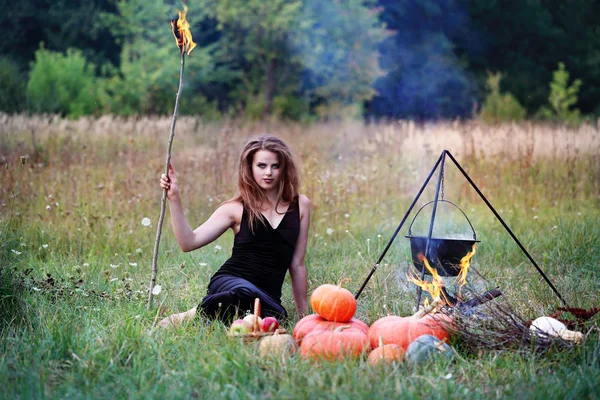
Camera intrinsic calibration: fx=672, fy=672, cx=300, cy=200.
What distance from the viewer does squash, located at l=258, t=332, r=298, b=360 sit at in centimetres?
307

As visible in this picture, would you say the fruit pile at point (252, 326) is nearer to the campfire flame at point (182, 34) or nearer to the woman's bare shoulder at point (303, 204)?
the woman's bare shoulder at point (303, 204)

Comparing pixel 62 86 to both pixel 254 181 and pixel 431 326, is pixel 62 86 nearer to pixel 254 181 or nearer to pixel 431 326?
pixel 254 181

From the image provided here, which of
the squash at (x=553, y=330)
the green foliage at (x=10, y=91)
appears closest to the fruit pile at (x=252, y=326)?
the squash at (x=553, y=330)

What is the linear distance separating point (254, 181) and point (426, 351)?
65.4 inches

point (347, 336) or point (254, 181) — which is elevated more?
point (254, 181)

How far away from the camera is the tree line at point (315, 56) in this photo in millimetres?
20703

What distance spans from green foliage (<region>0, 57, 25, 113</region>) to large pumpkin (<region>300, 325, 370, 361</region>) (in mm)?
12968

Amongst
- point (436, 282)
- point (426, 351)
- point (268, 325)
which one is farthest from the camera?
point (436, 282)

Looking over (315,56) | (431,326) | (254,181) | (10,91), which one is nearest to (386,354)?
(431,326)

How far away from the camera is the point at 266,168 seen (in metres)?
4.09

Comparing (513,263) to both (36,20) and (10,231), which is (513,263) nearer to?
(10,231)

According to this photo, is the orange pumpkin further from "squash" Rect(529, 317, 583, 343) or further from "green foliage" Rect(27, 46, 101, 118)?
"green foliage" Rect(27, 46, 101, 118)

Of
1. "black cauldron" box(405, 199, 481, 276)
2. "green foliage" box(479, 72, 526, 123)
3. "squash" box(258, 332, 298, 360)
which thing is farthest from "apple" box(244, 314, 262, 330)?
"green foliage" box(479, 72, 526, 123)

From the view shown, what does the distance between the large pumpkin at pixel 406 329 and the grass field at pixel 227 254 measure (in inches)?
5.3
